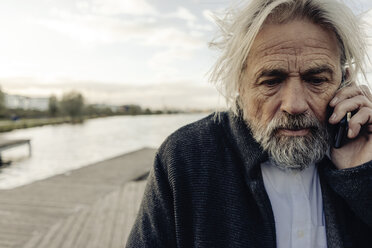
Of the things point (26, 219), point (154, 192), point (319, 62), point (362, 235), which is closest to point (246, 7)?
point (319, 62)

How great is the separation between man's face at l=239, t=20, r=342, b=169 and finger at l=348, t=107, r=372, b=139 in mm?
106

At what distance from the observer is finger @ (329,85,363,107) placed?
121 cm

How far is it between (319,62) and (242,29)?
35 centimetres

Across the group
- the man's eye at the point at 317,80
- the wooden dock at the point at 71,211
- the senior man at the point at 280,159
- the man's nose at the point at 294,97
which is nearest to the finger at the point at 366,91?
the senior man at the point at 280,159

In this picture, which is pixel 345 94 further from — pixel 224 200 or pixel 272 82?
pixel 224 200

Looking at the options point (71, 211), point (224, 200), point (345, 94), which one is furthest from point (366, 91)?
point (71, 211)

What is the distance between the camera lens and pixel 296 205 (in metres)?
1.15

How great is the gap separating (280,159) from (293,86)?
302 millimetres

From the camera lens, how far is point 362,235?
44.4 inches

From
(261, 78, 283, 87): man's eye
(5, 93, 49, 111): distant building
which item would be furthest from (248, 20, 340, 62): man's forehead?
(5, 93, 49, 111): distant building

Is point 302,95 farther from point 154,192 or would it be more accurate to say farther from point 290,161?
point 154,192

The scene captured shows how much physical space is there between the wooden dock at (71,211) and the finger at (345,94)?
3315mm

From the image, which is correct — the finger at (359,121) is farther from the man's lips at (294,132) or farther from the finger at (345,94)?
the man's lips at (294,132)

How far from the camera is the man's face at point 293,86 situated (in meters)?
1.12
